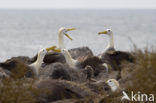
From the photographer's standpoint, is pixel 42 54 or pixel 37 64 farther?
pixel 42 54

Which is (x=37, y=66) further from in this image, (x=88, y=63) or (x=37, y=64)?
(x=88, y=63)

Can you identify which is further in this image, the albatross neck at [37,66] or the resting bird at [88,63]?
the resting bird at [88,63]

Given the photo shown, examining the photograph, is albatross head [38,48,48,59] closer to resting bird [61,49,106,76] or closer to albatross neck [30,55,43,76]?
albatross neck [30,55,43,76]

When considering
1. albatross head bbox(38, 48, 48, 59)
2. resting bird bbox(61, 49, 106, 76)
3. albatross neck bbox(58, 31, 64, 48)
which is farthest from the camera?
albatross neck bbox(58, 31, 64, 48)

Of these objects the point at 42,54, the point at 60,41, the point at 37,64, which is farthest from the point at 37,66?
the point at 60,41

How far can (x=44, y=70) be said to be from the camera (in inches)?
425

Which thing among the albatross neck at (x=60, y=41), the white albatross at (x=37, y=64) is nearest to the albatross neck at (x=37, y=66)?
the white albatross at (x=37, y=64)

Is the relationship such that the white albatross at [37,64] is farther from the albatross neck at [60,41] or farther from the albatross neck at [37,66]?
the albatross neck at [60,41]

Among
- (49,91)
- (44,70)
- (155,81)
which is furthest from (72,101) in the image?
(44,70)

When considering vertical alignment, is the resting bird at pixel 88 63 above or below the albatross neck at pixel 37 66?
below

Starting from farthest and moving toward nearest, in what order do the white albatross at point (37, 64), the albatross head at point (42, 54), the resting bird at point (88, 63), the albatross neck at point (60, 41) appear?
the albatross neck at point (60, 41)
the resting bird at point (88, 63)
the albatross head at point (42, 54)
the white albatross at point (37, 64)

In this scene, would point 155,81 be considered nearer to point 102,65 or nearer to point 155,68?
point 155,68

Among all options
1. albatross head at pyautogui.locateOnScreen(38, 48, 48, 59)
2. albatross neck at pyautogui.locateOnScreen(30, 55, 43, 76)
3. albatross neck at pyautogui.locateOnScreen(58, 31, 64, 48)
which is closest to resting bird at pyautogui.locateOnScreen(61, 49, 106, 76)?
albatross head at pyautogui.locateOnScreen(38, 48, 48, 59)

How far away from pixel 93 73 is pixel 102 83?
2.18 m
